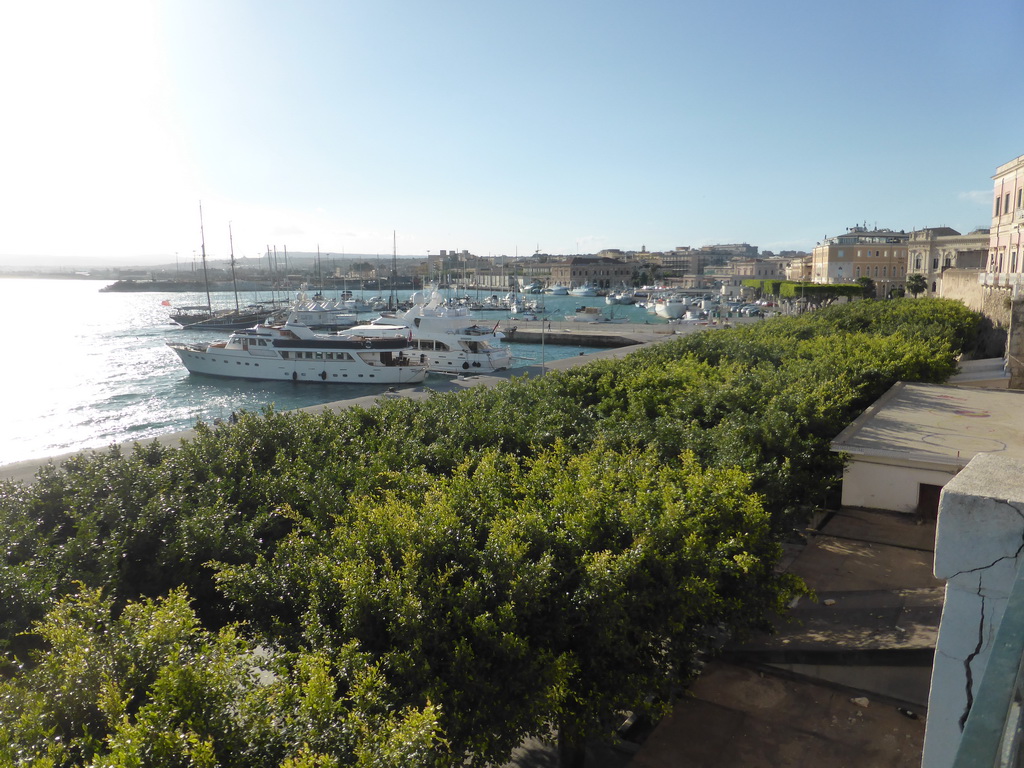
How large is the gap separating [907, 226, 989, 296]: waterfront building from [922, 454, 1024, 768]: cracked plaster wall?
189 feet

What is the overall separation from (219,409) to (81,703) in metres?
32.8

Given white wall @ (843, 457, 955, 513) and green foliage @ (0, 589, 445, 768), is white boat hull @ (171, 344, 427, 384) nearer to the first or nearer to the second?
white wall @ (843, 457, 955, 513)

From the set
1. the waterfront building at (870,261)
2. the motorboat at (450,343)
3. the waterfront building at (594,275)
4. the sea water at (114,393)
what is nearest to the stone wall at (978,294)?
the sea water at (114,393)

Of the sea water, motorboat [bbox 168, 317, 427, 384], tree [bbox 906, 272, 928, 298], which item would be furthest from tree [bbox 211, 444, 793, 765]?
tree [bbox 906, 272, 928, 298]

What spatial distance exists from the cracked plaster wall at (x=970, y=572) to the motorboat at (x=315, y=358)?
35409mm

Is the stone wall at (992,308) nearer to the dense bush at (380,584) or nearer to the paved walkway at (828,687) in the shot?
the paved walkway at (828,687)

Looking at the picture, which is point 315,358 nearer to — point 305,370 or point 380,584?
point 305,370

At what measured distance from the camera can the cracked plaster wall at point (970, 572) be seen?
2889mm

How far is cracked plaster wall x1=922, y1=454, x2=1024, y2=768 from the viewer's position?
2.89 meters

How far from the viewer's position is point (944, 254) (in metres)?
61.1

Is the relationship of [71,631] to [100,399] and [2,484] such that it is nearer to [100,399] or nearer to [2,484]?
[2,484]

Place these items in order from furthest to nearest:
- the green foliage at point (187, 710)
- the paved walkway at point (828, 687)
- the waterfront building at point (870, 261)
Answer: the waterfront building at point (870, 261)
the paved walkway at point (828, 687)
the green foliage at point (187, 710)

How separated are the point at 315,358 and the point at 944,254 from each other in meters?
57.6

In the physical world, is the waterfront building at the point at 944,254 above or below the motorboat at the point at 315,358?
above
